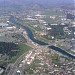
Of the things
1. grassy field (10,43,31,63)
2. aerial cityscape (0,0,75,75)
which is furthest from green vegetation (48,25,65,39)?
grassy field (10,43,31,63)

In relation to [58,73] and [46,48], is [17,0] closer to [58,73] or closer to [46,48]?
[46,48]

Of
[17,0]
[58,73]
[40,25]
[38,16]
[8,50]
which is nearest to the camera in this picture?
[58,73]

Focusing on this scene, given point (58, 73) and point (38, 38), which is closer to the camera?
point (58, 73)

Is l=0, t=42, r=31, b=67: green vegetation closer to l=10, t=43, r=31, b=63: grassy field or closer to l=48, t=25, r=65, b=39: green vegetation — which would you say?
l=10, t=43, r=31, b=63: grassy field

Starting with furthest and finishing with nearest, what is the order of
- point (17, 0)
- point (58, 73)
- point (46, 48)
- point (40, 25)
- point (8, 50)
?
point (17, 0) → point (40, 25) → point (46, 48) → point (8, 50) → point (58, 73)

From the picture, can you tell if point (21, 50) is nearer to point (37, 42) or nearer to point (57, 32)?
point (37, 42)

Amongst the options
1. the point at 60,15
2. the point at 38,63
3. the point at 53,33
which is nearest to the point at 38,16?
the point at 60,15

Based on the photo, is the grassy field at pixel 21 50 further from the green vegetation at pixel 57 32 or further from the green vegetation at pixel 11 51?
the green vegetation at pixel 57 32

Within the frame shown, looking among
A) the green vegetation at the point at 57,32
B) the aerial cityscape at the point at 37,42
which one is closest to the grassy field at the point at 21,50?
the aerial cityscape at the point at 37,42
